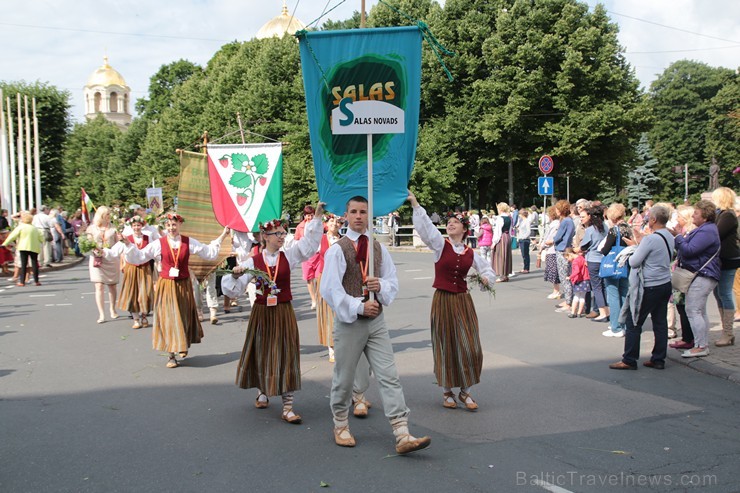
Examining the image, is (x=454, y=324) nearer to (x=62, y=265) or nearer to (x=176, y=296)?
(x=176, y=296)

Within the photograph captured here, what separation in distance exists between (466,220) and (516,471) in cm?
286

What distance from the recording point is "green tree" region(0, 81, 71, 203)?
141ft

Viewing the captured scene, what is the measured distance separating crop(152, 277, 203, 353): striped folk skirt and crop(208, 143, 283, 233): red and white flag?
114 centimetres

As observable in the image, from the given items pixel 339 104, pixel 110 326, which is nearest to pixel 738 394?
pixel 339 104

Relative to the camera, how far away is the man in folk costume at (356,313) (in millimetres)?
5117

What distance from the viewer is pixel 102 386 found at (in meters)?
7.30

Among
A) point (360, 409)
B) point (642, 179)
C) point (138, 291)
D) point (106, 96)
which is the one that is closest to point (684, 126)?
point (642, 179)

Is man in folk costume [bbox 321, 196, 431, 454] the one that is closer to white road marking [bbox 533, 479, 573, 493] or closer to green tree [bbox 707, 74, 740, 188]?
white road marking [bbox 533, 479, 573, 493]

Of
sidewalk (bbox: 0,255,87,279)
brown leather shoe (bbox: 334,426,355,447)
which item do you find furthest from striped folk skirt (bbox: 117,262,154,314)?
sidewalk (bbox: 0,255,87,279)

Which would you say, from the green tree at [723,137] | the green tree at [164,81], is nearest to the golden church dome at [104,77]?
the green tree at [164,81]

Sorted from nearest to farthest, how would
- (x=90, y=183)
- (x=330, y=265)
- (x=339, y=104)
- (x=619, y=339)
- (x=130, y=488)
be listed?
(x=130, y=488) < (x=330, y=265) < (x=339, y=104) < (x=619, y=339) < (x=90, y=183)

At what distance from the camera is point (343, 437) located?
209 inches

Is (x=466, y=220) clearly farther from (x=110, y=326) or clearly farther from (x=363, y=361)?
(x=110, y=326)

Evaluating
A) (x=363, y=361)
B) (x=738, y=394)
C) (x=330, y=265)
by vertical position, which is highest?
(x=330, y=265)
